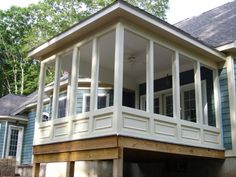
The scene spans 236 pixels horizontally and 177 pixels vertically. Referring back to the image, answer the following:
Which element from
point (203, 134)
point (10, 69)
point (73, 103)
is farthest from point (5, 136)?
point (10, 69)

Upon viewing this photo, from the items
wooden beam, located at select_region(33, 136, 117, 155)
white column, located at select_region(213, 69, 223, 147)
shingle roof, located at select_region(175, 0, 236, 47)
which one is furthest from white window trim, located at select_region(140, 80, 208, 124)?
wooden beam, located at select_region(33, 136, 117, 155)

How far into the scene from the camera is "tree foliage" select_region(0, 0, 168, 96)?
92.3ft

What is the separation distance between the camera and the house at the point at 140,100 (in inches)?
264

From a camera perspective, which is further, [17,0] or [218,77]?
[17,0]

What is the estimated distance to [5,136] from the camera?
1742cm

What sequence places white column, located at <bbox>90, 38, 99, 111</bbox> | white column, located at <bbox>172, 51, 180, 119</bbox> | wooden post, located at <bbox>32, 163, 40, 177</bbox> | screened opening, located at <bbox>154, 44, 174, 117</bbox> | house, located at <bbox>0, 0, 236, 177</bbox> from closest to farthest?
house, located at <bbox>0, 0, 236, 177</bbox> < white column, located at <bbox>90, 38, 99, 111</bbox> < white column, located at <bbox>172, 51, 180, 119</bbox> < wooden post, located at <bbox>32, 163, 40, 177</bbox> < screened opening, located at <bbox>154, 44, 174, 117</bbox>

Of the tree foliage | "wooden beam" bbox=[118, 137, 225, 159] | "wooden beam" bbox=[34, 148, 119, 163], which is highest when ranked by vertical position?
the tree foliage

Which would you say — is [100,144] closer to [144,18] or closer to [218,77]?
[144,18]

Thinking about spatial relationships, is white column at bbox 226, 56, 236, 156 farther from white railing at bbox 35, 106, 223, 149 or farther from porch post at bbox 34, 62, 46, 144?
porch post at bbox 34, 62, 46, 144

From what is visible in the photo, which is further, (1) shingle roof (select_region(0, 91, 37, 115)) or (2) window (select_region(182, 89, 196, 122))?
(1) shingle roof (select_region(0, 91, 37, 115))

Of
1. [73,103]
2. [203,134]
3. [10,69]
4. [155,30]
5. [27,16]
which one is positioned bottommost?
[203,134]

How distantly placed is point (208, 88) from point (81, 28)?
14.4 ft

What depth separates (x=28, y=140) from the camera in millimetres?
17906

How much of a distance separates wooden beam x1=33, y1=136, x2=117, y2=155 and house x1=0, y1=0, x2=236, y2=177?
21 millimetres
